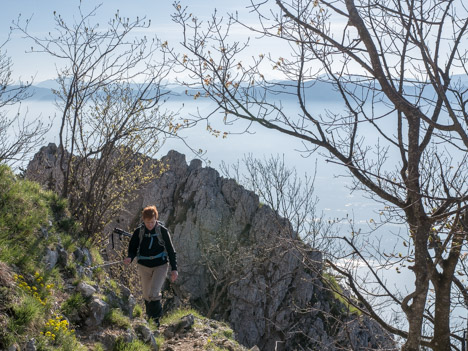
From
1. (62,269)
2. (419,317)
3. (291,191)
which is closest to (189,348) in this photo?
(62,269)

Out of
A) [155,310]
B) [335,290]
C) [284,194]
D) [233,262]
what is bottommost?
[155,310]

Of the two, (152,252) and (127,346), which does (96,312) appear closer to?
→ (127,346)

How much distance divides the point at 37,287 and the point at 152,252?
2.18 m

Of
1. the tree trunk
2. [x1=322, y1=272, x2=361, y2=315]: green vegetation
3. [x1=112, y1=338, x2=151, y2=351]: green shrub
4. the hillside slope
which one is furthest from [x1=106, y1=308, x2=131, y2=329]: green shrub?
the tree trunk

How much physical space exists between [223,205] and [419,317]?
27.8m

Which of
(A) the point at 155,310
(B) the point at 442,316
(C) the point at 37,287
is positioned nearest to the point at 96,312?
(C) the point at 37,287

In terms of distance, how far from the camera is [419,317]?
5.44 m

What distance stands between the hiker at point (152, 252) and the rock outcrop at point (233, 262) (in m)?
17.6

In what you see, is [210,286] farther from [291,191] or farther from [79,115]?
[79,115]

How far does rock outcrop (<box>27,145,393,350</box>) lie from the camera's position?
27.3 meters

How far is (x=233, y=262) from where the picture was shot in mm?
27047

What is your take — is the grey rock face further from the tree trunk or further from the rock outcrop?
the rock outcrop

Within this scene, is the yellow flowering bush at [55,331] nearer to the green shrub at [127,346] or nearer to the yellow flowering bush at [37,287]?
the yellow flowering bush at [37,287]

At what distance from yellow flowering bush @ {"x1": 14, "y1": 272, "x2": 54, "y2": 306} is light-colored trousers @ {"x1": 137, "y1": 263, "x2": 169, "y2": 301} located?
1.93 meters
